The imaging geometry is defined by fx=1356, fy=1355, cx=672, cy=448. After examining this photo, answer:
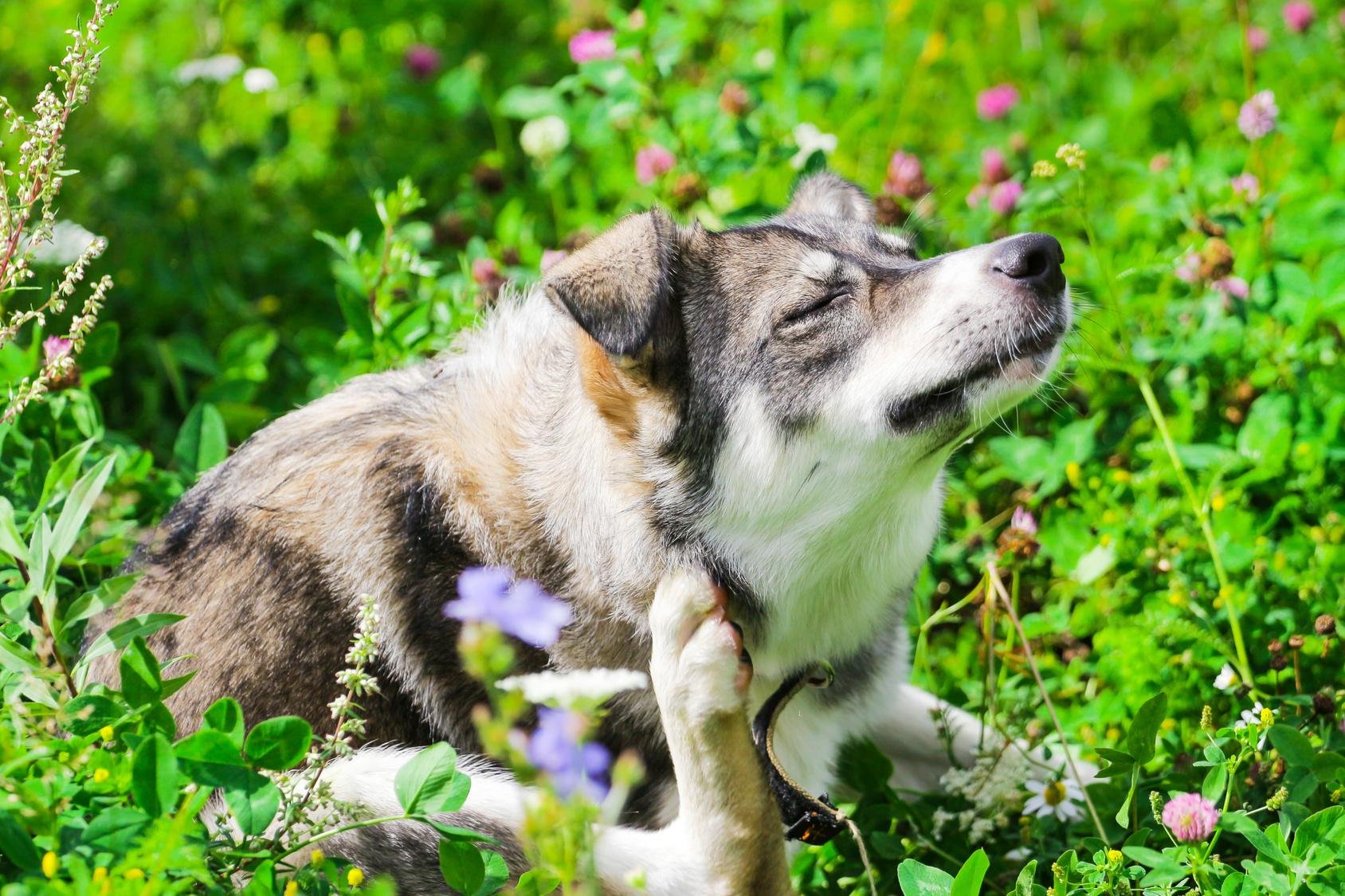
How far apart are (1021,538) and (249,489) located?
184 cm

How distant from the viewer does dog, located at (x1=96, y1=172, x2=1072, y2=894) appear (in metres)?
2.69

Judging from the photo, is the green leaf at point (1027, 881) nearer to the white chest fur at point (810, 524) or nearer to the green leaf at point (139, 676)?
the white chest fur at point (810, 524)

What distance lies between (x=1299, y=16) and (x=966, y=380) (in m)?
3.58

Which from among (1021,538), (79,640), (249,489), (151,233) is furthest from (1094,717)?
(151,233)

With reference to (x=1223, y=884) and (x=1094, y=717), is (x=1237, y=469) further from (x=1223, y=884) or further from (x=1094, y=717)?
(x=1223, y=884)

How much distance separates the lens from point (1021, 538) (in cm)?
332

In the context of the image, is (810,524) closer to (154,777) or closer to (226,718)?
(226,718)

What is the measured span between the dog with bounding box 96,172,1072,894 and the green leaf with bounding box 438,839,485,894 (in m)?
0.45

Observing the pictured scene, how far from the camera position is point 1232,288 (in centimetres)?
388

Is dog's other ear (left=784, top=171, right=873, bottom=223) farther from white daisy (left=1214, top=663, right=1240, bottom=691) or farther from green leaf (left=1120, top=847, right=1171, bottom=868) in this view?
green leaf (left=1120, top=847, right=1171, bottom=868)

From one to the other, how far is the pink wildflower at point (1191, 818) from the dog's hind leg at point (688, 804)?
75cm

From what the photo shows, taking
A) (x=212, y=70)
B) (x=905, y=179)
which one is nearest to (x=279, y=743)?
(x=905, y=179)

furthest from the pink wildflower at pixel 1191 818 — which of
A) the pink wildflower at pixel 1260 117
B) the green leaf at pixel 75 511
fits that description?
the pink wildflower at pixel 1260 117

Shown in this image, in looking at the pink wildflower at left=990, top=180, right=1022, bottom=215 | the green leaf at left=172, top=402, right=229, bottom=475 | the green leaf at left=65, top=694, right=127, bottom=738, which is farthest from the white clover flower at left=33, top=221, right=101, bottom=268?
the pink wildflower at left=990, top=180, right=1022, bottom=215
